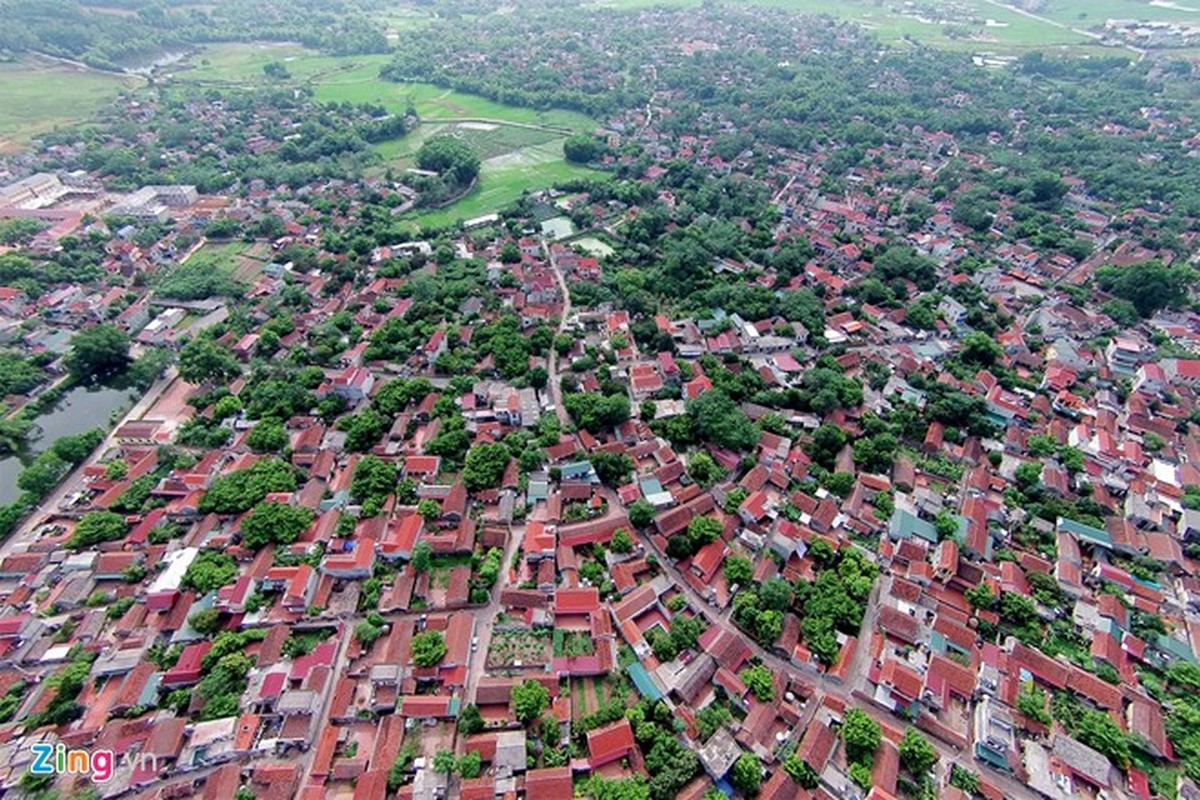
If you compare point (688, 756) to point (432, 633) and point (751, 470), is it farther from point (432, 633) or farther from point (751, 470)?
point (751, 470)

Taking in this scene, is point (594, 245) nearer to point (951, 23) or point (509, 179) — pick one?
point (509, 179)

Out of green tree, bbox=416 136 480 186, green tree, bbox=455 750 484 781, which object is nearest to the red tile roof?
green tree, bbox=455 750 484 781

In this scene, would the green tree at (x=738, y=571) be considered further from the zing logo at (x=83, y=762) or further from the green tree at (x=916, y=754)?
the zing logo at (x=83, y=762)

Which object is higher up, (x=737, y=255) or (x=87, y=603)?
(x=737, y=255)

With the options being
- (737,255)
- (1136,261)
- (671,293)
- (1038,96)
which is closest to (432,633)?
(671,293)

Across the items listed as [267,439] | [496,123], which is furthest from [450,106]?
[267,439]
